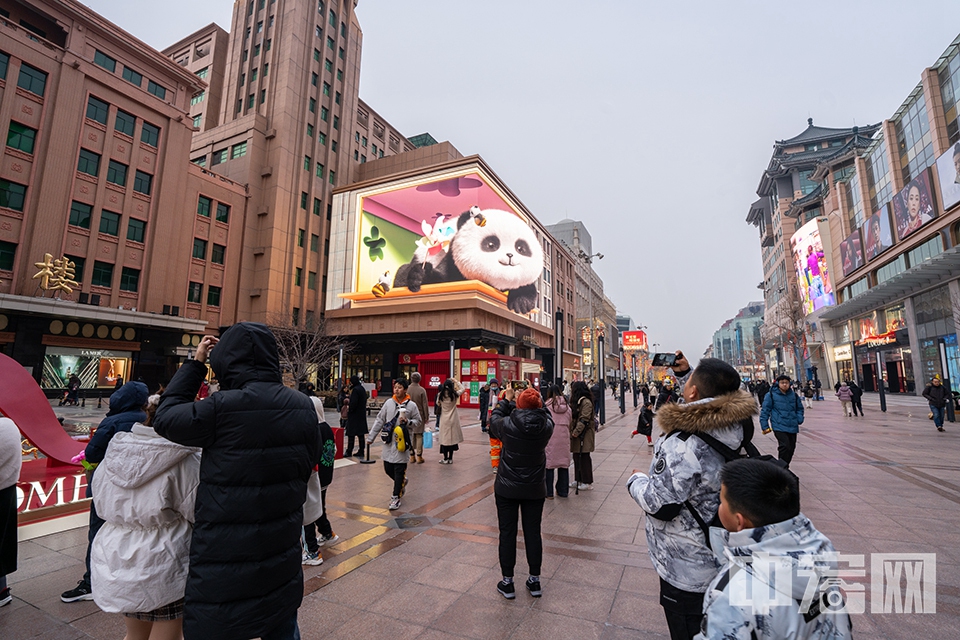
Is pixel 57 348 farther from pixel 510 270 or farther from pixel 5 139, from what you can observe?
pixel 510 270

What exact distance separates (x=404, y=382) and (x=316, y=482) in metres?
3.75

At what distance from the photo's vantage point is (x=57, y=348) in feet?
79.9

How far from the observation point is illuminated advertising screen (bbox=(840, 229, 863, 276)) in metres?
40.8

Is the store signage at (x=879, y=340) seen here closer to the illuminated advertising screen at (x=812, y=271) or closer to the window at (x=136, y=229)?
the illuminated advertising screen at (x=812, y=271)

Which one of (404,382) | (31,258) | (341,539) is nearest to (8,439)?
(341,539)

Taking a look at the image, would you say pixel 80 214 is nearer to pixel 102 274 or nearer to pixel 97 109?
pixel 102 274

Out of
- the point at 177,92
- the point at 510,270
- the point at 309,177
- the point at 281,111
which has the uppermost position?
the point at 281,111

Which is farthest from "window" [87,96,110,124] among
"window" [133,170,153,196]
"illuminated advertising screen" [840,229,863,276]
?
"illuminated advertising screen" [840,229,863,276]

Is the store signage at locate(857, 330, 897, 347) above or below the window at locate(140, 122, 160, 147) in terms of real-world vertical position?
below

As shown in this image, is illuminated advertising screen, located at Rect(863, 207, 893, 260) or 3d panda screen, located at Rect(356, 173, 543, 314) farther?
illuminated advertising screen, located at Rect(863, 207, 893, 260)

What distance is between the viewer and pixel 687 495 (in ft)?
7.16

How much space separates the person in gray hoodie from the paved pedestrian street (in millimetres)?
2193

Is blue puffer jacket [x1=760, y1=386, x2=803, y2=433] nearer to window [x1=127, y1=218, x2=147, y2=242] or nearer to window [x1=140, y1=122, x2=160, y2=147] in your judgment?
window [x1=127, y1=218, x2=147, y2=242]

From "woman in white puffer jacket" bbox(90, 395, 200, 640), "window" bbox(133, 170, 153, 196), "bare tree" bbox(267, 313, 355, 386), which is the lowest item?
"woman in white puffer jacket" bbox(90, 395, 200, 640)
